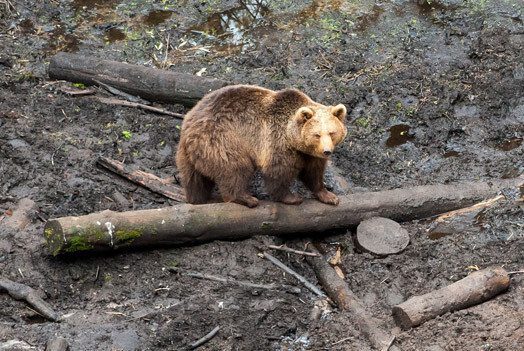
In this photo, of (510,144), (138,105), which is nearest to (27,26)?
(138,105)

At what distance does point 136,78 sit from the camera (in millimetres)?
10852

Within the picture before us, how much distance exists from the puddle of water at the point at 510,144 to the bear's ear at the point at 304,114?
4.12 metres

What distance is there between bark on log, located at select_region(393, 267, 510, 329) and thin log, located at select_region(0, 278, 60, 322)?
389 centimetres

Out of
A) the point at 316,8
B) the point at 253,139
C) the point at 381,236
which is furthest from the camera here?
the point at 316,8

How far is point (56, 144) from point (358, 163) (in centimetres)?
481

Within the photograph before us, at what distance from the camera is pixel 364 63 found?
11.9 metres

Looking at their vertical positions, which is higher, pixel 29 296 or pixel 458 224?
pixel 458 224

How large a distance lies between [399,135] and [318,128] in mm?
3366

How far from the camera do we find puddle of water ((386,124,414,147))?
10.2 metres

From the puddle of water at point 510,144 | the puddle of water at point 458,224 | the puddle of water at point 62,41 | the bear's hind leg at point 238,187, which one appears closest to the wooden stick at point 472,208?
the puddle of water at point 458,224

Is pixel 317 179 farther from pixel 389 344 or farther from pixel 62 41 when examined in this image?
pixel 62 41

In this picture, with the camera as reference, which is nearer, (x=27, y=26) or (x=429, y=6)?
(x=27, y=26)

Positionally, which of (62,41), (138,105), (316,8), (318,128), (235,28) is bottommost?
(138,105)

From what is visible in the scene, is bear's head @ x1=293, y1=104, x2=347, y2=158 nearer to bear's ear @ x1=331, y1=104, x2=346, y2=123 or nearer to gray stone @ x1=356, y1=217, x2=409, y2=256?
bear's ear @ x1=331, y1=104, x2=346, y2=123
